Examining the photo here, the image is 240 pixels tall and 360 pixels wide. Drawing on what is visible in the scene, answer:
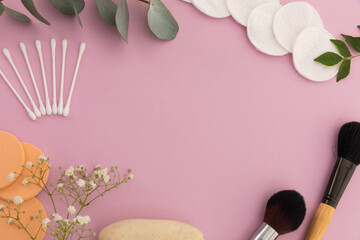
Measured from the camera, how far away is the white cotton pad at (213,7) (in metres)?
1.08

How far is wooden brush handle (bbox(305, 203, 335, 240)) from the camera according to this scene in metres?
1.03

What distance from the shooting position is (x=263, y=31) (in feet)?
3.59

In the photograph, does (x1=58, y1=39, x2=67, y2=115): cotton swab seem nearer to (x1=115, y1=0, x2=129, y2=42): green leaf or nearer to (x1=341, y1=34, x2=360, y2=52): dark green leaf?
(x1=115, y1=0, x2=129, y2=42): green leaf

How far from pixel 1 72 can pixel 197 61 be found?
1.45 feet

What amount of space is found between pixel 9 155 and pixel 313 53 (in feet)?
2.42

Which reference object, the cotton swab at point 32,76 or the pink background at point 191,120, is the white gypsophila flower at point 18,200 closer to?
the pink background at point 191,120

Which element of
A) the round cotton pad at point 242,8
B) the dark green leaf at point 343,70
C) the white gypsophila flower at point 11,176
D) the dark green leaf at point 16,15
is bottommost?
the white gypsophila flower at point 11,176

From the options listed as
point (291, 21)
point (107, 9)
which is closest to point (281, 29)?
point (291, 21)

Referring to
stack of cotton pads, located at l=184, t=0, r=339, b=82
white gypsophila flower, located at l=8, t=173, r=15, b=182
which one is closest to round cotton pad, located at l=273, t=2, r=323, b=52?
stack of cotton pads, located at l=184, t=0, r=339, b=82

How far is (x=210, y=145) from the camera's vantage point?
106 cm

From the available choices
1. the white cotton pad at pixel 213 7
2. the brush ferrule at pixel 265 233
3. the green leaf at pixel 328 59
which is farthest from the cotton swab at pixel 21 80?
the green leaf at pixel 328 59

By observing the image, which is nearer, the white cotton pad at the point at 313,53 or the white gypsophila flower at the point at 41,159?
the white gypsophila flower at the point at 41,159

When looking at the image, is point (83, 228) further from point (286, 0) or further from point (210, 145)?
point (286, 0)

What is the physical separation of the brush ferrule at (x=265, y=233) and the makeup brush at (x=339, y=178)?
0.10 meters
